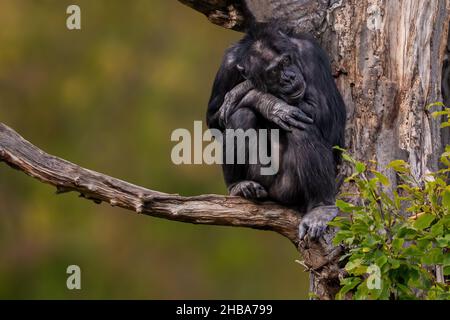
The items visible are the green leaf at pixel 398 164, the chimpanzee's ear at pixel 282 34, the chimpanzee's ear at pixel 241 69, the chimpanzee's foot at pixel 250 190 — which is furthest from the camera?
the chimpanzee's ear at pixel 241 69

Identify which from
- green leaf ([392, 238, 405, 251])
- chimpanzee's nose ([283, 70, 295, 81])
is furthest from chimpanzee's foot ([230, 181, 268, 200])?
green leaf ([392, 238, 405, 251])

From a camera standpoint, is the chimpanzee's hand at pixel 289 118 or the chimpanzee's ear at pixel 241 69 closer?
the chimpanzee's hand at pixel 289 118

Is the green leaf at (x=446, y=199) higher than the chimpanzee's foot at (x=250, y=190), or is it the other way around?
the chimpanzee's foot at (x=250, y=190)

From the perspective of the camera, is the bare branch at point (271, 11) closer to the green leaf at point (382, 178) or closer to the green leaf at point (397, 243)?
the green leaf at point (382, 178)

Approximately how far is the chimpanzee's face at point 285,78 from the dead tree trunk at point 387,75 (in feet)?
0.86

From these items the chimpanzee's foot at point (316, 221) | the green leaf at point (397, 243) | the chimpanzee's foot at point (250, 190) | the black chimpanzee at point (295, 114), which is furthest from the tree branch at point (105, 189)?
the green leaf at point (397, 243)

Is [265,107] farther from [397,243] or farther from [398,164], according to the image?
[397,243]

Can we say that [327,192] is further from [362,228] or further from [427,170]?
[362,228]

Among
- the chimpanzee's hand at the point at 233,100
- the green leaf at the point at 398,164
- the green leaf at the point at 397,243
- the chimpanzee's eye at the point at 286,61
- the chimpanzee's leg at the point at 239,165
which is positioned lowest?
the green leaf at the point at 397,243

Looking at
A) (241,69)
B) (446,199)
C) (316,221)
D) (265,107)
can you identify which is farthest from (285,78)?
(446,199)

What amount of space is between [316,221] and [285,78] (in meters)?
0.96

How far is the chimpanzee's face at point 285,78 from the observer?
5.24 meters

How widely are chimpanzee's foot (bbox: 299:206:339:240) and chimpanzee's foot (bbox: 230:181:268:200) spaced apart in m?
0.34

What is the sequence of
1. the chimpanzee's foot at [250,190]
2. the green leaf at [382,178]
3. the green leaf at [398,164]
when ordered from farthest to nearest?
the chimpanzee's foot at [250,190]
the green leaf at [398,164]
the green leaf at [382,178]
